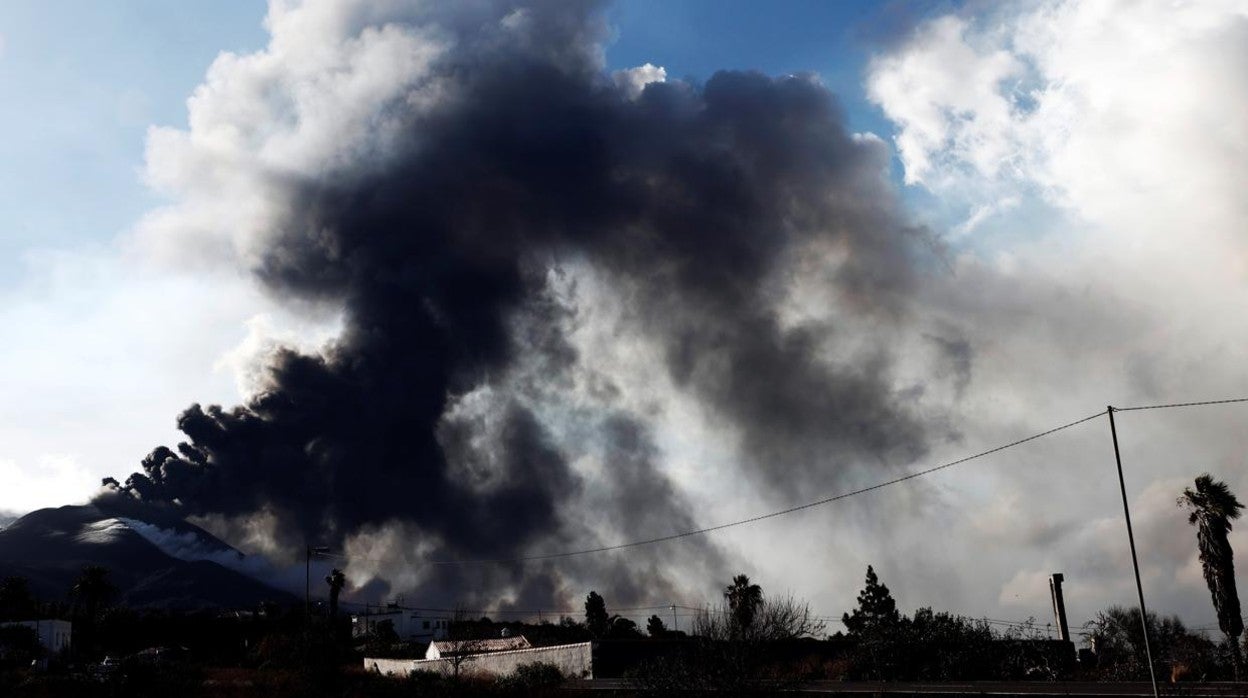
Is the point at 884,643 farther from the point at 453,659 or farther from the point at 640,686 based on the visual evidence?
the point at 453,659

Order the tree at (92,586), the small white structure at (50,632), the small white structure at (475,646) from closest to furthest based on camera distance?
the small white structure at (475,646) → the small white structure at (50,632) → the tree at (92,586)

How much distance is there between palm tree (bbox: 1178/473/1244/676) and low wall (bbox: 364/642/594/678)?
4283cm

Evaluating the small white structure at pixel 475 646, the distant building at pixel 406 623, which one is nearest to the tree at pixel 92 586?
the distant building at pixel 406 623

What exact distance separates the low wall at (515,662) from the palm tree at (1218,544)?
4283 cm

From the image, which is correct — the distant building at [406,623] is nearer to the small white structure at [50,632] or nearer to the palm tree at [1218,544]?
the small white structure at [50,632]

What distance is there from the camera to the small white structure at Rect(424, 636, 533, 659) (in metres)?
79.1

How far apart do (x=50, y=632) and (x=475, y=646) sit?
59814 millimetres

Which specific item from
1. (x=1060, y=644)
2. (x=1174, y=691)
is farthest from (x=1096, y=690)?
(x=1060, y=644)

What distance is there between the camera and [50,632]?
111 metres

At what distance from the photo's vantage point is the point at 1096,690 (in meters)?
47.4

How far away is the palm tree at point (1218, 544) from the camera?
62.5 m

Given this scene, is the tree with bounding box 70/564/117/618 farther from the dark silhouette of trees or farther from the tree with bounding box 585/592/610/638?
the dark silhouette of trees

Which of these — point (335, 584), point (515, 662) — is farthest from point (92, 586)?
point (515, 662)

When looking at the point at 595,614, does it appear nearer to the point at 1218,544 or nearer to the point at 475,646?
the point at 475,646
